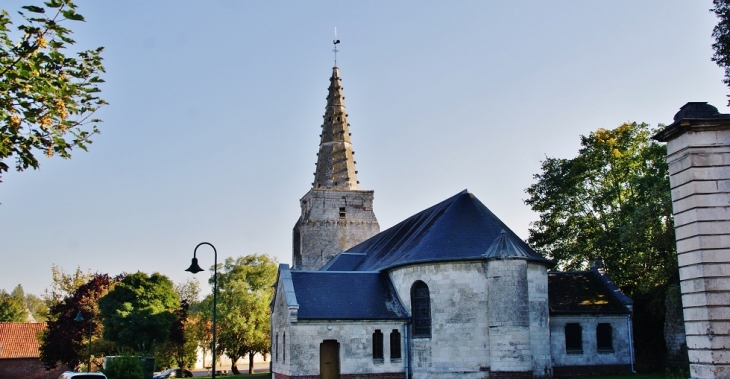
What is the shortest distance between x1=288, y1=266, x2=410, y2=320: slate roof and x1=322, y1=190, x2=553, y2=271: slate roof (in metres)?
1.18

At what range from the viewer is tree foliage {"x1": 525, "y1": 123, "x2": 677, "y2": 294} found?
36.3 metres

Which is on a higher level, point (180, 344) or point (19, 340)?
point (19, 340)

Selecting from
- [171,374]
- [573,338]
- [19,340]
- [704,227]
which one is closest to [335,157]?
[171,374]

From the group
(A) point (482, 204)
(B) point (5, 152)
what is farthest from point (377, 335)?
(B) point (5, 152)

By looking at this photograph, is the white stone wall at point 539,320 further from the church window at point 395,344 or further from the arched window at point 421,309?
the church window at point 395,344

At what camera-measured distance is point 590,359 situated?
30859 mm

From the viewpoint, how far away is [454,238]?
29266mm

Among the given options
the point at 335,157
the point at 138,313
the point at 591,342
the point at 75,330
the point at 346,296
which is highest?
the point at 335,157

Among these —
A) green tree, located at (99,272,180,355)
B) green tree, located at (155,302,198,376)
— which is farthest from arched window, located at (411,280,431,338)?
green tree, located at (155,302,198,376)

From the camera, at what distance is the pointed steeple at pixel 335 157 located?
1946 inches

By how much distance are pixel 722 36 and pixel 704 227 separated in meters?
12.9

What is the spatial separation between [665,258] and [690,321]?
65.4 ft

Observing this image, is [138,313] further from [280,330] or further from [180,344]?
[280,330]

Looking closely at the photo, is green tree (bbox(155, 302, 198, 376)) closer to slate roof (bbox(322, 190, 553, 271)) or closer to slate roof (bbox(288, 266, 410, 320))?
slate roof (bbox(322, 190, 553, 271))
